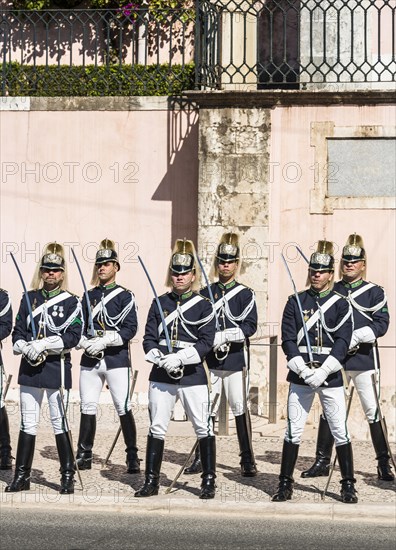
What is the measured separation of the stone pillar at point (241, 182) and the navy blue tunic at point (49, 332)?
4283 millimetres

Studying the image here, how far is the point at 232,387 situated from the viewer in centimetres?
1360

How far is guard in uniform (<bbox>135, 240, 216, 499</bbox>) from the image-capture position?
1236cm

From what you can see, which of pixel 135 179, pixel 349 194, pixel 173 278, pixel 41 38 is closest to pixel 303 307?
pixel 173 278

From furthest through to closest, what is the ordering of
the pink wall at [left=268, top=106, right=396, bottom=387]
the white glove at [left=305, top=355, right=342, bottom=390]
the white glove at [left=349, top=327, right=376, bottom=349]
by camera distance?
the pink wall at [left=268, top=106, right=396, bottom=387] → the white glove at [left=349, top=327, right=376, bottom=349] → the white glove at [left=305, top=355, right=342, bottom=390]

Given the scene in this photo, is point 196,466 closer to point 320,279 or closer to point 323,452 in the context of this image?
point 323,452

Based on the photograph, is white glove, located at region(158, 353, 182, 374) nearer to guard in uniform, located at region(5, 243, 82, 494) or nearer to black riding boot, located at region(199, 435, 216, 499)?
black riding boot, located at region(199, 435, 216, 499)

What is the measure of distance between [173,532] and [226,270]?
312 centimetres

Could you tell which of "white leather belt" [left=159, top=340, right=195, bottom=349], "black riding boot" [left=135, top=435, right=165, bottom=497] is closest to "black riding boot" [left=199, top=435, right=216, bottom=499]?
"black riding boot" [left=135, top=435, right=165, bottom=497]

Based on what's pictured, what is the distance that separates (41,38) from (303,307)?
9.00m

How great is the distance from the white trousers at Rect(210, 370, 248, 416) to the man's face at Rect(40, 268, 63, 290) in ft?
6.14

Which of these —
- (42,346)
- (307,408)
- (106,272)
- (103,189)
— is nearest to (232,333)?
(106,272)

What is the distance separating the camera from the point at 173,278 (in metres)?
12.6

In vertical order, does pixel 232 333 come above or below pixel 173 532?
above

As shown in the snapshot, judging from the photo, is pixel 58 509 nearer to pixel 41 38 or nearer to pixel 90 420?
pixel 90 420
